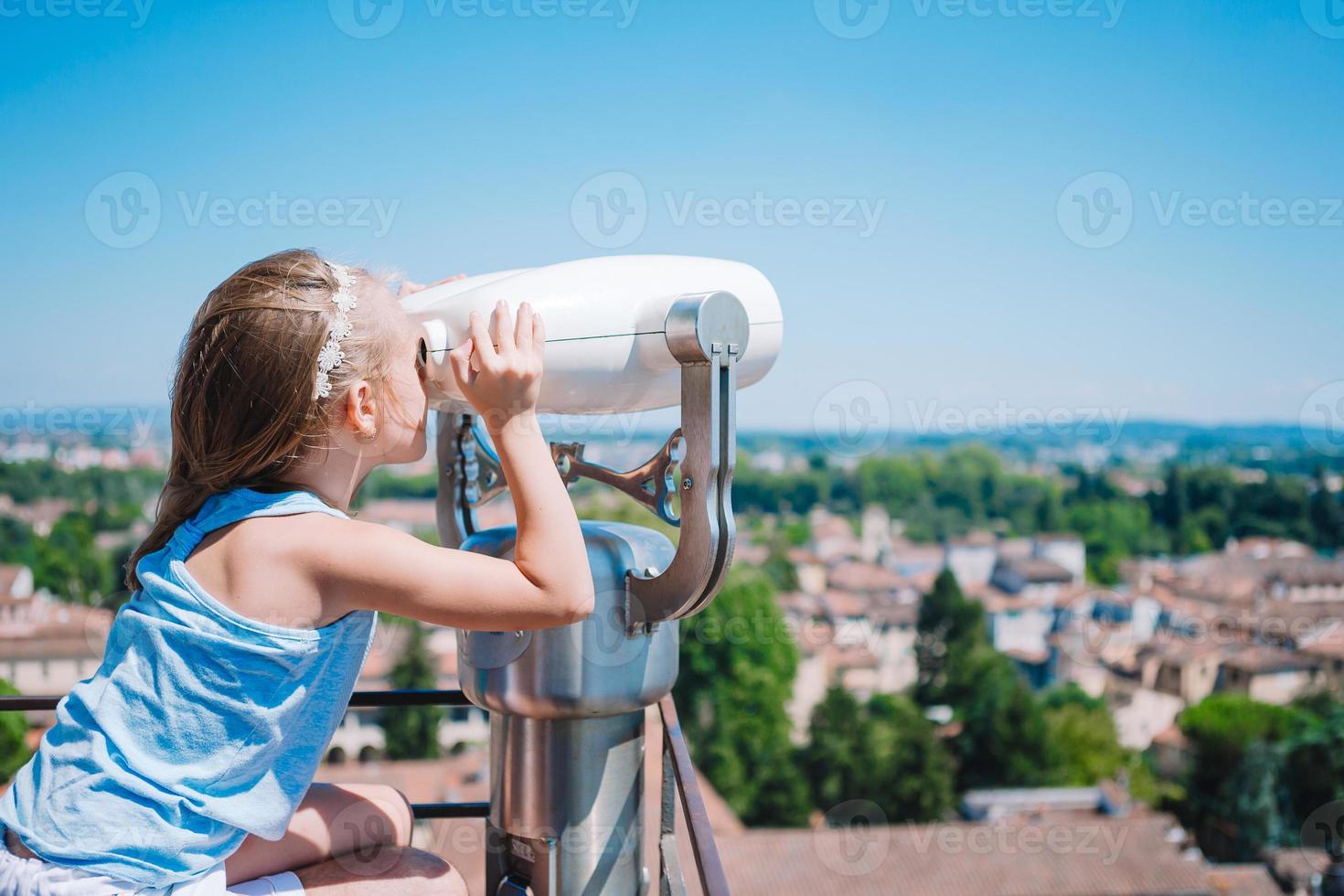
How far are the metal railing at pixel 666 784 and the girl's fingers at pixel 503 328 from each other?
49 centimetres

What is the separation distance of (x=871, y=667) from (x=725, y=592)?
11.5 meters

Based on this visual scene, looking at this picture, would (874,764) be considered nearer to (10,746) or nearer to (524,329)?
(10,746)

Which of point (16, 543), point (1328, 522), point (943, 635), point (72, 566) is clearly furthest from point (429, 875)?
point (1328, 522)

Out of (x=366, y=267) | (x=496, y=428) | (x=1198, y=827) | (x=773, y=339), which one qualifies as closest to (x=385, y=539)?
(x=496, y=428)

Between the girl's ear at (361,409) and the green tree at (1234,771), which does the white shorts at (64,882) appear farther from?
the green tree at (1234,771)

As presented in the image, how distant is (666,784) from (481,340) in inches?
29.8

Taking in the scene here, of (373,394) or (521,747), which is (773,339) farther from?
(521,747)

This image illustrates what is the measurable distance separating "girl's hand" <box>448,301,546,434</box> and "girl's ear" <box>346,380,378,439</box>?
0.09 m

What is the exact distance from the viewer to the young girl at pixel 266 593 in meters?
0.89

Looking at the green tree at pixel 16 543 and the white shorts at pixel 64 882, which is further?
the green tree at pixel 16 543

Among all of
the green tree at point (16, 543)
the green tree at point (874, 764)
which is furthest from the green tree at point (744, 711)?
the green tree at point (16, 543)

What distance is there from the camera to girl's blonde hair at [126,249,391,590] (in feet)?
3.09

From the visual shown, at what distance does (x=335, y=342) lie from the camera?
3.12 feet

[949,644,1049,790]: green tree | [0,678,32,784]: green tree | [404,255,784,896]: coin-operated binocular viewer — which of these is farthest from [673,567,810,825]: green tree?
[404,255,784,896]: coin-operated binocular viewer
